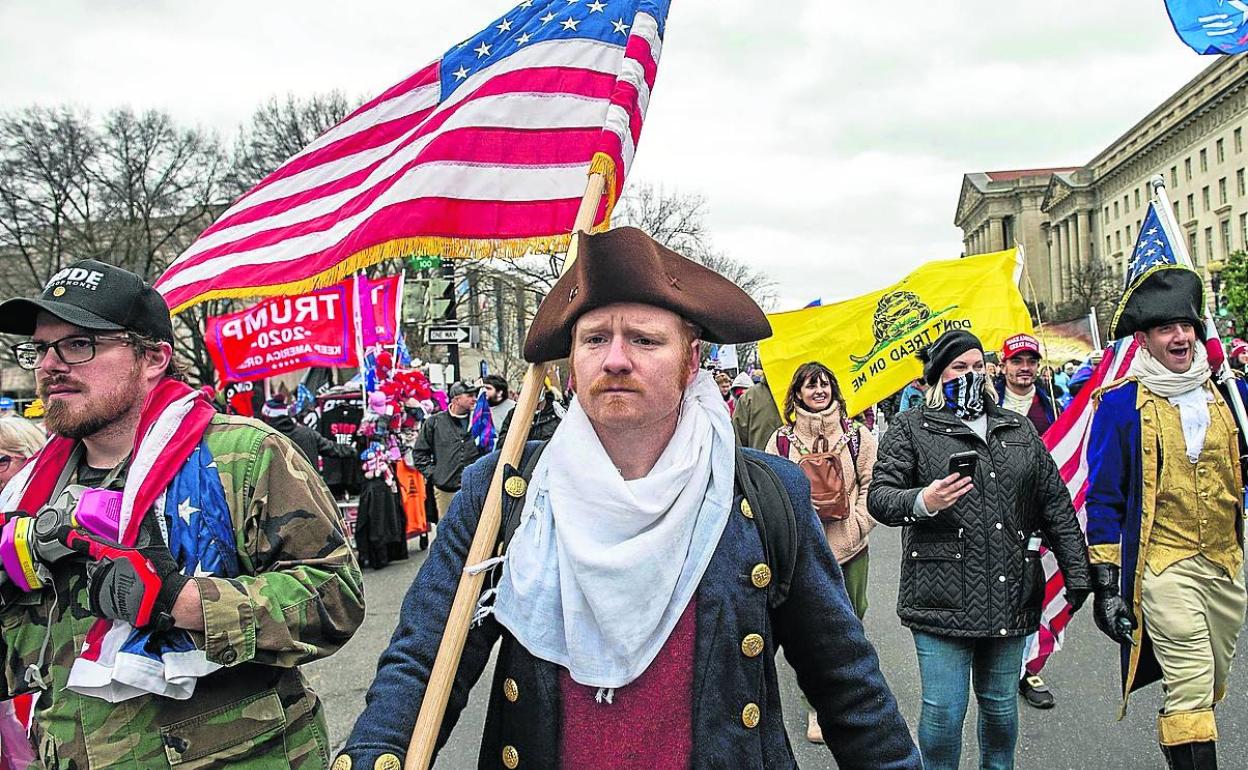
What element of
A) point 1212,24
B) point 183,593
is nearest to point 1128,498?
point 1212,24

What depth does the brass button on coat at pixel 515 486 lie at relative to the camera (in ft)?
6.62

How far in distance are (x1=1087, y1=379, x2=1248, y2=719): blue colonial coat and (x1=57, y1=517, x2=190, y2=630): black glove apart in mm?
3596

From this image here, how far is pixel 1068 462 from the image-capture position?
5.43 m

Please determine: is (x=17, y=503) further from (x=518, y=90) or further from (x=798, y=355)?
(x=798, y=355)

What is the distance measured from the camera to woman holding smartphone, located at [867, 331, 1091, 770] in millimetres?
3818

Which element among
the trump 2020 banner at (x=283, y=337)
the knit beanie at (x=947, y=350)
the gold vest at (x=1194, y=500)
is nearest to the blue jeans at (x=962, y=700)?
Result: the gold vest at (x=1194, y=500)

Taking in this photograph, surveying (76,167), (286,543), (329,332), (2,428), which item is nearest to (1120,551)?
(286,543)

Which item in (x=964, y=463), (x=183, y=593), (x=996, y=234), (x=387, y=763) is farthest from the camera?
(x=996, y=234)

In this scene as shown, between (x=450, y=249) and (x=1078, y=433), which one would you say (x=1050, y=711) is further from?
(x=450, y=249)

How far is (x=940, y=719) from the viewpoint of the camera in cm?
381

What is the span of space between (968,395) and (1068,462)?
178 centimetres

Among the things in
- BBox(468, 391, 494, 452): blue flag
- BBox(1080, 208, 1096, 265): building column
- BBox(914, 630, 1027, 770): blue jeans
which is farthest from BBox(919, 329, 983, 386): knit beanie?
BBox(1080, 208, 1096, 265): building column

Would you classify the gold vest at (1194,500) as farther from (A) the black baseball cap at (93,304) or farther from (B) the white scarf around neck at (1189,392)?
(A) the black baseball cap at (93,304)

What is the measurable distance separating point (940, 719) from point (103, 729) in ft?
9.77
